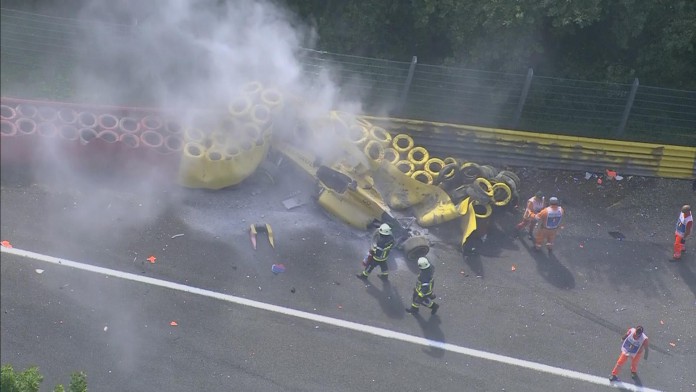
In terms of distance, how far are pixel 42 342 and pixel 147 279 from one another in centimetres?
170

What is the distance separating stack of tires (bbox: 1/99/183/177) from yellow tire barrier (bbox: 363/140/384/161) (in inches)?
125

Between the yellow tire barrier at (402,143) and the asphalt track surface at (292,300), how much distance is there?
1787 mm

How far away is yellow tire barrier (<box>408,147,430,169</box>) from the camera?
515 inches

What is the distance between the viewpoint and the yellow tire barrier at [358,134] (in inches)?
500

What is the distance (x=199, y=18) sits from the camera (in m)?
14.7

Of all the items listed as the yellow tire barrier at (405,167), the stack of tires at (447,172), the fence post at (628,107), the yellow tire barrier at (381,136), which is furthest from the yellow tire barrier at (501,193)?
the fence post at (628,107)

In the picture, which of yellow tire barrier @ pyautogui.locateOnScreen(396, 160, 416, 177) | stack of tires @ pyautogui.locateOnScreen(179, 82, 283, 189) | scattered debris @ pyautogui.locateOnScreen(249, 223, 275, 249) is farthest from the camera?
yellow tire barrier @ pyautogui.locateOnScreen(396, 160, 416, 177)

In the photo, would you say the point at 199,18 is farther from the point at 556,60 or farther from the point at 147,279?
the point at 556,60

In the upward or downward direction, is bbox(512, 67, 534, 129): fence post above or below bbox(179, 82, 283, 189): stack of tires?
above

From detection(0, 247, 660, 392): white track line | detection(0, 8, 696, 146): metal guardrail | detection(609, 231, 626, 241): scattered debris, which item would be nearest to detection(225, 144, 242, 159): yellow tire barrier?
detection(0, 247, 660, 392): white track line

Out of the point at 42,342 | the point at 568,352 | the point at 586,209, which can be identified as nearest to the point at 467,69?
the point at 586,209

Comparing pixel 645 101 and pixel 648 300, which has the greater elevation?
pixel 645 101

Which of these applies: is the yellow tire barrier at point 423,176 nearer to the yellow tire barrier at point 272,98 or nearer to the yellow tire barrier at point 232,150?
the yellow tire barrier at point 272,98

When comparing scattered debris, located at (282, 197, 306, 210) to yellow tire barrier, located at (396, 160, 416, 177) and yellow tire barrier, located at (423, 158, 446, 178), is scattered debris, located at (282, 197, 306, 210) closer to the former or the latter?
yellow tire barrier, located at (396, 160, 416, 177)
